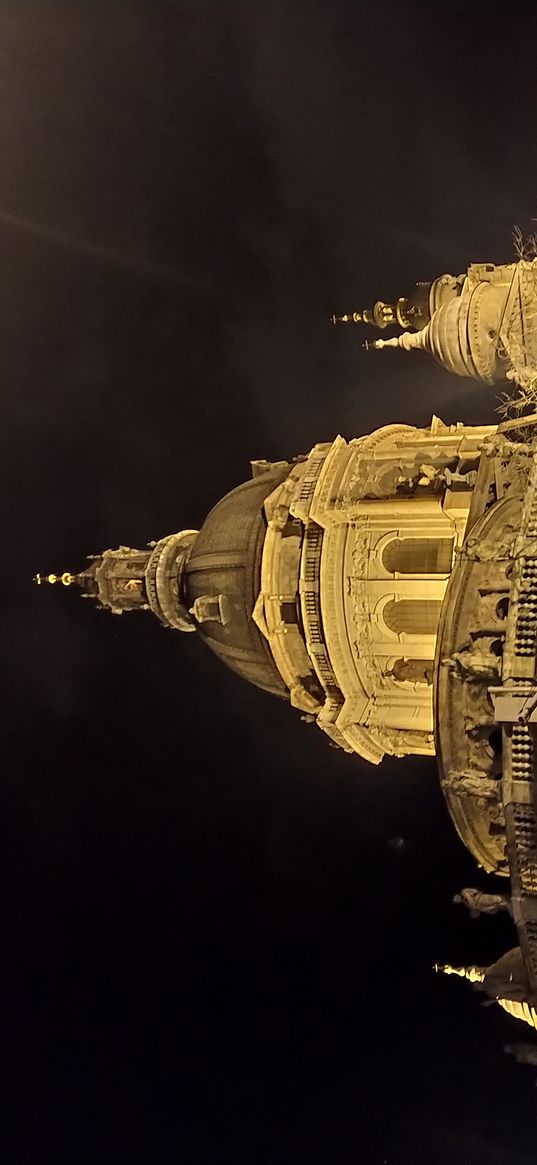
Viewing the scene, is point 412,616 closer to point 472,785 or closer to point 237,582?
point 237,582

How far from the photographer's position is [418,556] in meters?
22.3

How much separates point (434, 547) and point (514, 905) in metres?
8.86

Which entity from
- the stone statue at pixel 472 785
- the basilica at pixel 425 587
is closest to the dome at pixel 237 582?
the basilica at pixel 425 587

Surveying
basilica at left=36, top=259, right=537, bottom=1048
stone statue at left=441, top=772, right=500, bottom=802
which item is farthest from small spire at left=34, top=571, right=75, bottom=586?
stone statue at left=441, top=772, right=500, bottom=802

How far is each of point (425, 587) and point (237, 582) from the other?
578 cm

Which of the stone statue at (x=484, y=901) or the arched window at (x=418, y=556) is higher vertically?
the arched window at (x=418, y=556)

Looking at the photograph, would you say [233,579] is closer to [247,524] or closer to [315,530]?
[247,524]

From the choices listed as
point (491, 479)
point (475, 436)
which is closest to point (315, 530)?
point (475, 436)

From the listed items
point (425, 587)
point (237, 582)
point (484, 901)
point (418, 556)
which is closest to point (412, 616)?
point (425, 587)

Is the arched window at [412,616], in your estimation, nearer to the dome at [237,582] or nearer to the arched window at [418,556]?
the arched window at [418,556]

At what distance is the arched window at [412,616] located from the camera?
2238 centimetres

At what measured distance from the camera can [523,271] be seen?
2002 cm

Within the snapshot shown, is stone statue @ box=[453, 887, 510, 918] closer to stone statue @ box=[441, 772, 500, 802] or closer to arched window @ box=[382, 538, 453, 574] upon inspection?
stone statue @ box=[441, 772, 500, 802]

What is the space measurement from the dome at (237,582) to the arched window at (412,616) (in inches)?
147
